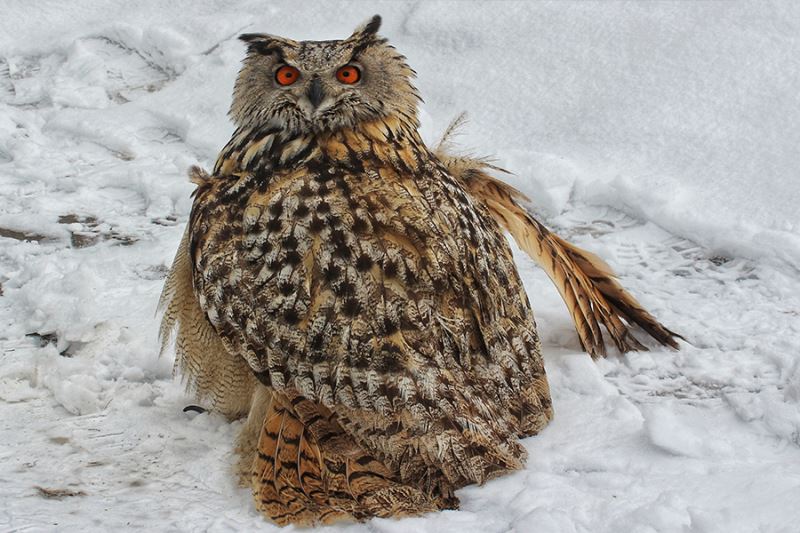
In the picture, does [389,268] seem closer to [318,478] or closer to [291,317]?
[291,317]

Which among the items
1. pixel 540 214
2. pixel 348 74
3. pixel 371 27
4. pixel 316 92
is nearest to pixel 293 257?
pixel 316 92

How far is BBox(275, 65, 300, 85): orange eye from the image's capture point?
10.1 ft

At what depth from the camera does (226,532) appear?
2.72 metres

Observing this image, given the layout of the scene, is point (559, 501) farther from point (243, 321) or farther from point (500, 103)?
point (500, 103)

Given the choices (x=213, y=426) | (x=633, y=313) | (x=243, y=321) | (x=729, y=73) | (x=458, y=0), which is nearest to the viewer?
(x=243, y=321)

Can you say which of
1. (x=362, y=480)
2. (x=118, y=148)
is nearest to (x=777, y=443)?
(x=362, y=480)

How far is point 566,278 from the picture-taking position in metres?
3.69

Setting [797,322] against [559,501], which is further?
[797,322]

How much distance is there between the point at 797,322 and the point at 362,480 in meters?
2.10

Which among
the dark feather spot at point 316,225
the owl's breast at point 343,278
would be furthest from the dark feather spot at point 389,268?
the dark feather spot at point 316,225

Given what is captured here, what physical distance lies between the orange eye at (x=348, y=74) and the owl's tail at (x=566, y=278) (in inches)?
29.3

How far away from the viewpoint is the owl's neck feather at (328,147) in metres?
3.06

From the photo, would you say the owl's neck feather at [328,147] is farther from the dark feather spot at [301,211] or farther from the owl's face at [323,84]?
the dark feather spot at [301,211]

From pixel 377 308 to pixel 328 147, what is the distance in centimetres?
63
